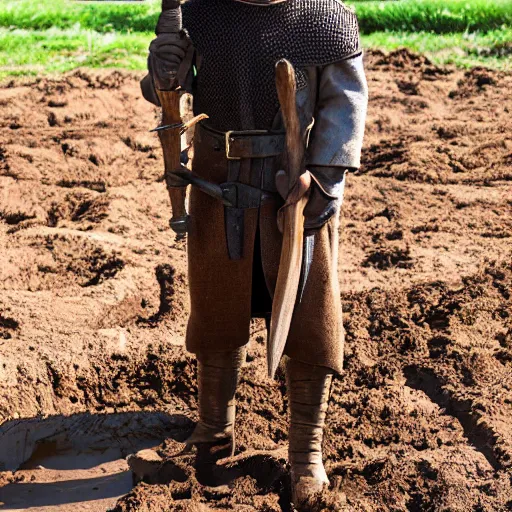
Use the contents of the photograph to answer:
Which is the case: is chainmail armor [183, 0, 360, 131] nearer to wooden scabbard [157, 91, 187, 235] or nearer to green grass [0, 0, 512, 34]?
wooden scabbard [157, 91, 187, 235]

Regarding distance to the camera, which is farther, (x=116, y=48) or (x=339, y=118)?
(x=116, y=48)

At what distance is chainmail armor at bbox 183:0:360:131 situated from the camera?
3.44 metres

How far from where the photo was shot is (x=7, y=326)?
5043 millimetres

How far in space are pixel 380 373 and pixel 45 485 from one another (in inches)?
62.1

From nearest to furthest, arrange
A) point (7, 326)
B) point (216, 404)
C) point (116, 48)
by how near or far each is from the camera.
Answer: point (216, 404) → point (7, 326) → point (116, 48)

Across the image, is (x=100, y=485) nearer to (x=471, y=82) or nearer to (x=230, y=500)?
(x=230, y=500)

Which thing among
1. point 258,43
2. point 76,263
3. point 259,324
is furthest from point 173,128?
point 76,263

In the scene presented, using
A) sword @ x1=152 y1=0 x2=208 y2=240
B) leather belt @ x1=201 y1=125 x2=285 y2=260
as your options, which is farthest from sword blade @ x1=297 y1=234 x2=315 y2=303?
sword @ x1=152 y1=0 x2=208 y2=240

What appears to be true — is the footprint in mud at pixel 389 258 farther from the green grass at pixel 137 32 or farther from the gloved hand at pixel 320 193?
the green grass at pixel 137 32

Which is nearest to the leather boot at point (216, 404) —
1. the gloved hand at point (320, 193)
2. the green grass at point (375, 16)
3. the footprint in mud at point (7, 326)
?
the gloved hand at point (320, 193)

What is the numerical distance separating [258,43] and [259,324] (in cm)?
209

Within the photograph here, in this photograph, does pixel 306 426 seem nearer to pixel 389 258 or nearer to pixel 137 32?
pixel 389 258

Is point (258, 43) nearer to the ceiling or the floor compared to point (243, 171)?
nearer to the ceiling

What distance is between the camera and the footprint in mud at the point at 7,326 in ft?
16.3
